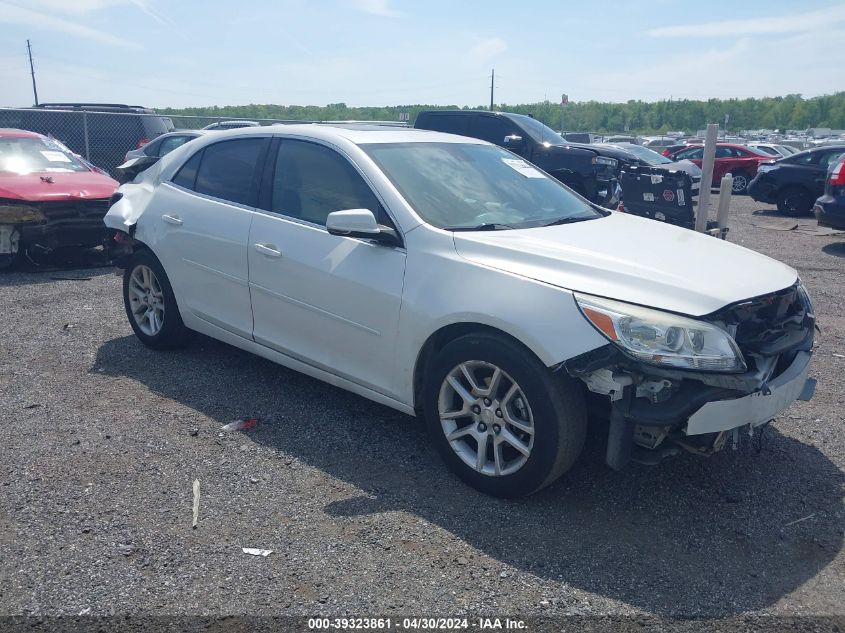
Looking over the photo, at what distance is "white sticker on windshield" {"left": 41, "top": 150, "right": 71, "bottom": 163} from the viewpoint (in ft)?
33.0

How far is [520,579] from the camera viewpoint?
314 centimetres

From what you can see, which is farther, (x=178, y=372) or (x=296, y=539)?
(x=178, y=372)

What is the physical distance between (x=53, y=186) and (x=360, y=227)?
6580 mm

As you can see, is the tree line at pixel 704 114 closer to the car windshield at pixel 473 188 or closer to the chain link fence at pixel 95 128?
the chain link fence at pixel 95 128

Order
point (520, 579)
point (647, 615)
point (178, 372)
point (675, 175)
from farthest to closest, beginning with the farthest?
point (675, 175) → point (178, 372) → point (520, 579) → point (647, 615)

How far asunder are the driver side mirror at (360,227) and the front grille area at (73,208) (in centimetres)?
603

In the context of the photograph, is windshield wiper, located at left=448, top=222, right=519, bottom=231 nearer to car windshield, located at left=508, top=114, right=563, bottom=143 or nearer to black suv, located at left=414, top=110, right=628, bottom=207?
black suv, located at left=414, top=110, right=628, bottom=207

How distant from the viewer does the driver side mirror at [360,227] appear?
4.03 metres

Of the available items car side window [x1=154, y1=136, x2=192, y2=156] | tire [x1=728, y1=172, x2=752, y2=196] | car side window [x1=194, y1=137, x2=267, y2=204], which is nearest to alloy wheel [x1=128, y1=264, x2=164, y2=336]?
car side window [x1=194, y1=137, x2=267, y2=204]

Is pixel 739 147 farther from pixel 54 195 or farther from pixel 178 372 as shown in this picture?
pixel 178 372

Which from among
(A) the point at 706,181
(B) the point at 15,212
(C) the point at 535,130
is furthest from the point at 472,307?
(C) the point at 535,130

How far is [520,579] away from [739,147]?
76.4 feet

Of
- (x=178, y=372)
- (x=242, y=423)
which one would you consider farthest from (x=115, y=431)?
(x=178, y=372)

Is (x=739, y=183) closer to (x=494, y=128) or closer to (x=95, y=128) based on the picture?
(x=494, y=128)
